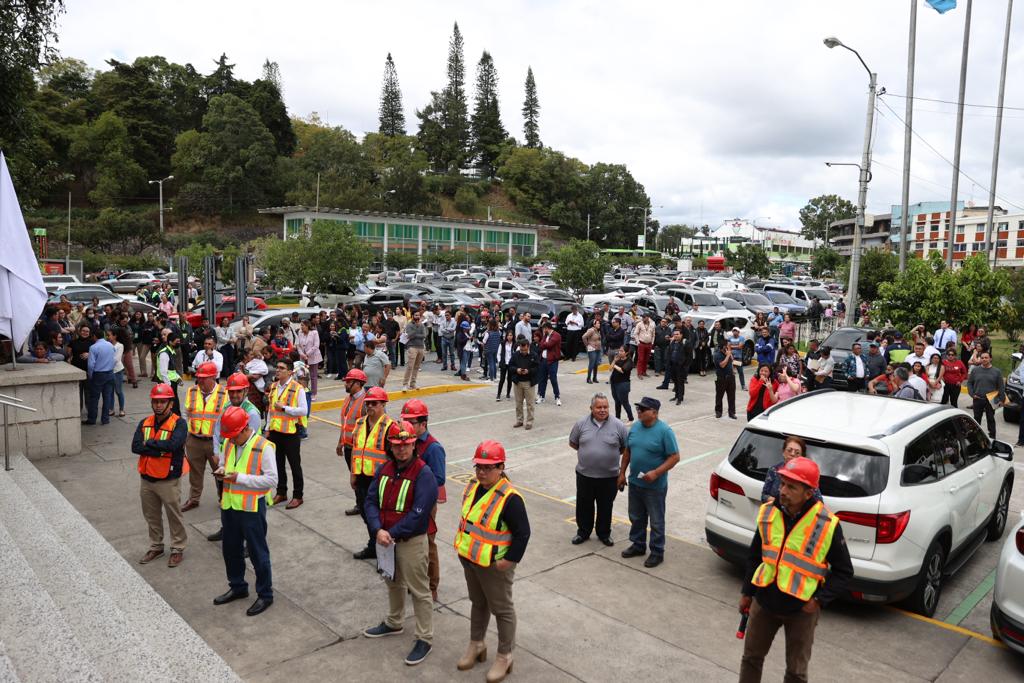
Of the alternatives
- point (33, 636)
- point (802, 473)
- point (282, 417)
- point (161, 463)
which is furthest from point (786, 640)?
point (282, 417)

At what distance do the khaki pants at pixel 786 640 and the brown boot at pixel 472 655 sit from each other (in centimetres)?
175

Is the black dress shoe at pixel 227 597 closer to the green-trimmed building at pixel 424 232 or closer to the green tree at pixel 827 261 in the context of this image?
the green-trimmed building at pixel 424 232

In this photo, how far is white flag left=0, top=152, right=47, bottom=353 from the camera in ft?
28.1

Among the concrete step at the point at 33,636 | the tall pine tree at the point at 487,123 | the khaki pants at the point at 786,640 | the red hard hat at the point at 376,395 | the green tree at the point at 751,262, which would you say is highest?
the tall pine tree at the point at 487,123

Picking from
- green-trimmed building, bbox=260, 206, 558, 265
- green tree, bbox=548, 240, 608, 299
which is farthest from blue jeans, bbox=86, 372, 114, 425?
green-trimmed building, bbox=260, 206, 558, 265

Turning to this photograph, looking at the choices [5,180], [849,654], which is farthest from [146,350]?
[849,654]

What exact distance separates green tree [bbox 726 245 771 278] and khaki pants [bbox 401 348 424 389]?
168 feet

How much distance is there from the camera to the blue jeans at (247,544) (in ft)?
19.2

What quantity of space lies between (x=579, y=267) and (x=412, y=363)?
57.7 ft

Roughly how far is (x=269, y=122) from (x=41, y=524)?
10281cm

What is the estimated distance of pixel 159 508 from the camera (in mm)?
6906

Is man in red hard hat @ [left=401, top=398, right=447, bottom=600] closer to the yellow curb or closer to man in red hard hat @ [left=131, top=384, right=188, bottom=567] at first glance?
man in red hard hat @ [left=131, top=384, right=188, bottom=567]

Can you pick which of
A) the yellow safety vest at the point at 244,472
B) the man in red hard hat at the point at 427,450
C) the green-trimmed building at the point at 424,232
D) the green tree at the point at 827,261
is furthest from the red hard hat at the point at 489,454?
the green-trimmed building at the point at 424,232

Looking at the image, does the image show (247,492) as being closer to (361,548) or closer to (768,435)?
(361,548)
